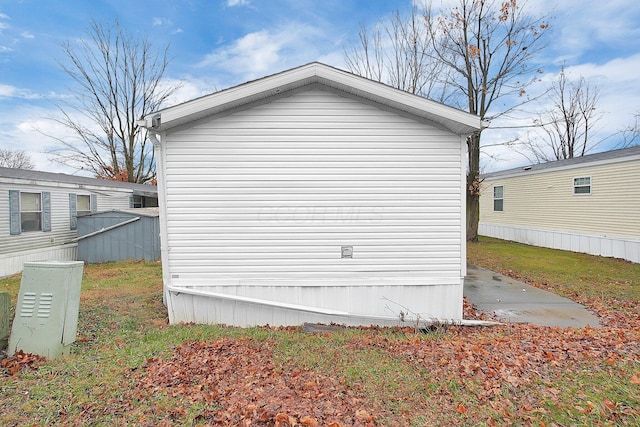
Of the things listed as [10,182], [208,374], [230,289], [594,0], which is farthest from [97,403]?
[594,0]

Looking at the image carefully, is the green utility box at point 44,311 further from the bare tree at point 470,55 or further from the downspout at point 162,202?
the bare tree at point 470,55

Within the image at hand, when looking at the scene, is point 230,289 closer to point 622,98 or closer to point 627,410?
point 627,410

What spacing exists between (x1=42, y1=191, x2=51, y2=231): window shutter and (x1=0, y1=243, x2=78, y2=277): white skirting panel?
77cm

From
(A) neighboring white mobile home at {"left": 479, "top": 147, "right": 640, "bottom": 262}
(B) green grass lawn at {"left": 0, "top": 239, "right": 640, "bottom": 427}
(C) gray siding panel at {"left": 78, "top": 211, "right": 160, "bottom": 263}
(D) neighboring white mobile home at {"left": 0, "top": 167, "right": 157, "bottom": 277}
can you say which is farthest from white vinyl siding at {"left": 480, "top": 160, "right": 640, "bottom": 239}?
(D) neighboring white mobile home at {"left": 0, "top": 167, "right": 157, "bottom": 277}

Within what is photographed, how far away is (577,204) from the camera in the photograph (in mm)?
14383

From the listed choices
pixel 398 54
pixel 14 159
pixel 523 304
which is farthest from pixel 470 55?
pixel 14 159

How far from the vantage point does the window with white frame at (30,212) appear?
1049 centimetres

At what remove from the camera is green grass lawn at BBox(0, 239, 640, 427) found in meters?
2.66

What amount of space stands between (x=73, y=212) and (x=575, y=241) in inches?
806

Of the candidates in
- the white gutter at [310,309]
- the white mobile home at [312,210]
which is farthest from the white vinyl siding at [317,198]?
the white gutter at [310,309]

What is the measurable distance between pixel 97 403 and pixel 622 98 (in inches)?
1188

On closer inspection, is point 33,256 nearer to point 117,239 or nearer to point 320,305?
point 117,239

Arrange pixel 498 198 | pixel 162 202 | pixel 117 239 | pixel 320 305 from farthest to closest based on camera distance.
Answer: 1. pixel 498 198
2. pixel 117 239
3. pixel 320 305
4. pixel 162 202

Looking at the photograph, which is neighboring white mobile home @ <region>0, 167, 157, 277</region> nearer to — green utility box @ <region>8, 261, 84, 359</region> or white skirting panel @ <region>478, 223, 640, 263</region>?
green utility box @ <region>8, 261, 84, 359</region>
